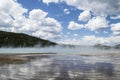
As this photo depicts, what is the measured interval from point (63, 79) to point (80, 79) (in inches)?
55.5

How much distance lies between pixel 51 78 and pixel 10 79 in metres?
3.45

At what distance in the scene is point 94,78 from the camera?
22.7 meters

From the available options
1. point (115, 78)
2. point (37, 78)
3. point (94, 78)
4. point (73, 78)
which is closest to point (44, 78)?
point (37, 78)

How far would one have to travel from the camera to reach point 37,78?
A: 22672 millimetres

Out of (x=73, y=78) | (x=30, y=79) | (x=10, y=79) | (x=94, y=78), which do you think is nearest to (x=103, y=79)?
(x=94, y=78)

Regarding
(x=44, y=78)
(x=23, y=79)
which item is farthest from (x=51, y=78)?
(x=23, y=79)

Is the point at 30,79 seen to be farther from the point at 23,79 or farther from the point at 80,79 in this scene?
the point at 80,79

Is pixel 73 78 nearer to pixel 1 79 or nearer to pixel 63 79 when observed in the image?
pixel 63 79

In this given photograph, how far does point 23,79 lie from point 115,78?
7.80m

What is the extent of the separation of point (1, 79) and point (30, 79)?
240cm

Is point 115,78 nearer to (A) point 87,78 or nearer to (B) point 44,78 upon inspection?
(A) point 87,78

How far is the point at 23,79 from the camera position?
22.4 meters

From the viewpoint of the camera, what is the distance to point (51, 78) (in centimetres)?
2262

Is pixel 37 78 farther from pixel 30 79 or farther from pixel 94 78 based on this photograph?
pixel 94 78
